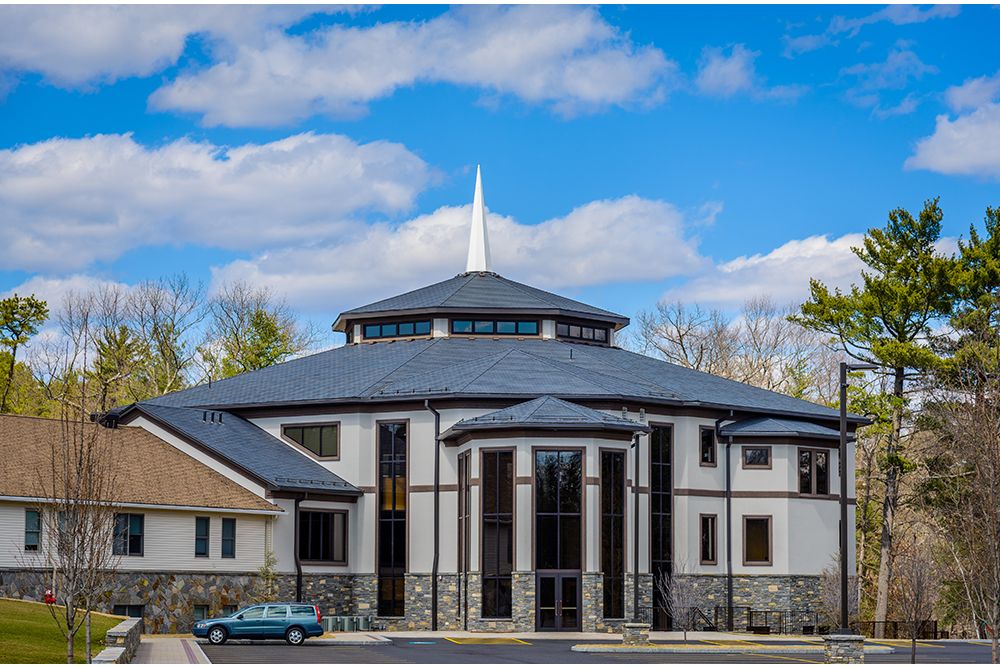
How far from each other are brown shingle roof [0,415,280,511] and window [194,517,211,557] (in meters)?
0.62

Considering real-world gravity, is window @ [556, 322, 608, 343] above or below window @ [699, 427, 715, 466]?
above

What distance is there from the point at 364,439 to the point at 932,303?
22.6 metres

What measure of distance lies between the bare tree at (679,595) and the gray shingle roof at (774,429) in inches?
216

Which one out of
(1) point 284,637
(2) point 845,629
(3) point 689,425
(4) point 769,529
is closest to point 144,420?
(1) point 284,637

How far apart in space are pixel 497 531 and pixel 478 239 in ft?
72.1

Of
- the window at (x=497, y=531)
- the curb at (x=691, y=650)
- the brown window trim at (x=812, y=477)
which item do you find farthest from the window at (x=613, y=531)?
the brown window trim at (x=812, y=477)

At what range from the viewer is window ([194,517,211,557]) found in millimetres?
44750

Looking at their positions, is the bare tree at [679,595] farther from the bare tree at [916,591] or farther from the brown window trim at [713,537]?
the bare tree at [916,591]

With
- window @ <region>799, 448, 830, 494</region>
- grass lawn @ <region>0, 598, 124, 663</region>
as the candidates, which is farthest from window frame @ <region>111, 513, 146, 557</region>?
window @ <region>799, 448, 830, 494</region>

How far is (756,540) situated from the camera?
51.9 metres

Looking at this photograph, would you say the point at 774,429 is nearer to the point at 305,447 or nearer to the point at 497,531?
the point at 497,531

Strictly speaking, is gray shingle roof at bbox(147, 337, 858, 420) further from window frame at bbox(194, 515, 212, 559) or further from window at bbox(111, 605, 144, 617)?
window at bbox(111, 605, 144, 617)

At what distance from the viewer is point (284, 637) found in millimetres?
39188

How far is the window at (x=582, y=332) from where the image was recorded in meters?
58.6
